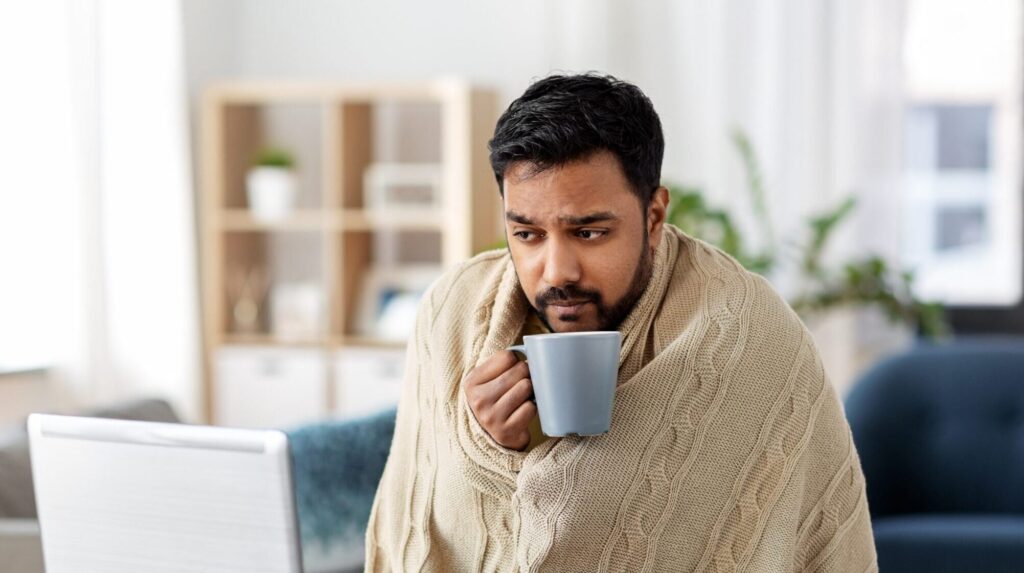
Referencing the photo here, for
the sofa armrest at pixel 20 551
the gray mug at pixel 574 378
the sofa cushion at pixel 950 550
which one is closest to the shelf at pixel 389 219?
the sofa cushion at pixel 950 550

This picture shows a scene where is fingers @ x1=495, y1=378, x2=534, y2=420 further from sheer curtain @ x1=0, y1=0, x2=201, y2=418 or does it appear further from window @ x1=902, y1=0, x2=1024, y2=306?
window @ x1=902, y1=0, x2=1024, y2=306

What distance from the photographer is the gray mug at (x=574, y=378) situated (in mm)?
1263

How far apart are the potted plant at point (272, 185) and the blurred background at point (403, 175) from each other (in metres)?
→ 0.01

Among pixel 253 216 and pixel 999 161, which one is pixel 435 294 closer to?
pixel 253 216

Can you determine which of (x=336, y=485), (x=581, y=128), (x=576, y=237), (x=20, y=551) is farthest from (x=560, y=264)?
(x=20, y=551)

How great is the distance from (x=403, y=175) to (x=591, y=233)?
3399 millimetres

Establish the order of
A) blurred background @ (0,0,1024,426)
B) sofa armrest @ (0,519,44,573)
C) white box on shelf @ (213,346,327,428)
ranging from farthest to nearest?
1. white box on shelf @ (213,346,327,428)
2. blurred background @ (0,0,1024,426)
3. sofa armrest @ (0,519,44,573)

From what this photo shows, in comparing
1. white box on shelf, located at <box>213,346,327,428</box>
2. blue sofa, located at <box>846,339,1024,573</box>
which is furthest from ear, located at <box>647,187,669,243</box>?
white box on shelf, located at <box>213,346,327,428</box>

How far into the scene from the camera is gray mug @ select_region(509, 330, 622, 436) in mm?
1263

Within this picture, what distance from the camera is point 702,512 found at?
4.75ft

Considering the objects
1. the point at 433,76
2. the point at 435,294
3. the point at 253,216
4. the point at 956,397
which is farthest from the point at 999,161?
the point at 435,294

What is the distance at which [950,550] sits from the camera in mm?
2973

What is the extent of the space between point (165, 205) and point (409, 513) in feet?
10.5

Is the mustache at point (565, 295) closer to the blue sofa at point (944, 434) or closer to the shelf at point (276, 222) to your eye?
the blue sofa at point (944, 434)
